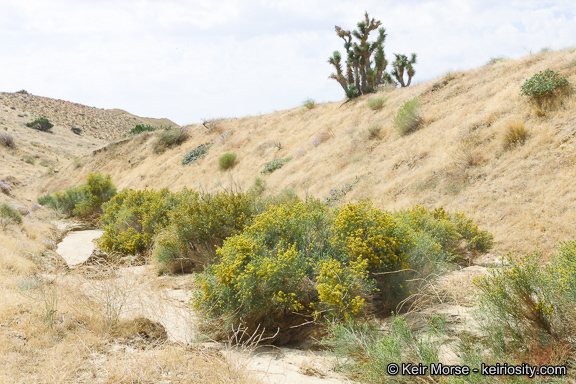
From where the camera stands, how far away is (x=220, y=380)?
3.49 meters

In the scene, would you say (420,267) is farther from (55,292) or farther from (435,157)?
(435,157)

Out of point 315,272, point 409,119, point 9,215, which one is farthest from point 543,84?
point 9,215

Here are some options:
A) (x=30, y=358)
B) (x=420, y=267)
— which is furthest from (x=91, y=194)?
(x=420, y=267)

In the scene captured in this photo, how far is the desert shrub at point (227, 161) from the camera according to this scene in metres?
23.7

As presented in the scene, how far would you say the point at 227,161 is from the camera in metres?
23.8

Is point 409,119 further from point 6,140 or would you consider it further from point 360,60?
point 6,140

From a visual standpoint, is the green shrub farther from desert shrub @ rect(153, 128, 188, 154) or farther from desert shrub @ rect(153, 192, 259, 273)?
desert shrub @ rect(153, 128, 188, 154)

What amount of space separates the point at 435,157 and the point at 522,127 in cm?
275

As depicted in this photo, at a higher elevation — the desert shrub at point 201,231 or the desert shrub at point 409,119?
the desert shrub at point 409,119

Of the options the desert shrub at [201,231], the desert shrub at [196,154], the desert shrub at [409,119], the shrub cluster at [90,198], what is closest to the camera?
the desert shrub at [201,231]

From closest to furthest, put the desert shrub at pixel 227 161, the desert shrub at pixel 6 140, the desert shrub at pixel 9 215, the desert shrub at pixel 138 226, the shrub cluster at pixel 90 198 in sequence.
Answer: the desert shrub at pixel 138 226 → the desert shrub at pixel 9 215 → the shrub cluster at pixel 90 198 → the desert shrub at pixel 227 161 → the desert shrub at pixel 6 140

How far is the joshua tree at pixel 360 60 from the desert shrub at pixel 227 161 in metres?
8.31

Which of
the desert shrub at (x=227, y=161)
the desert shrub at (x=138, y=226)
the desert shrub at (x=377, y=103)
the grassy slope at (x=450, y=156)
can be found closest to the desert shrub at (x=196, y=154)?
the grassy slope at (x=450, y=156)

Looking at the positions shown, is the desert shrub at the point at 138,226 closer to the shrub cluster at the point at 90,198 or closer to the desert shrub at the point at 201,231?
the desert shrub at the point at 201,231
